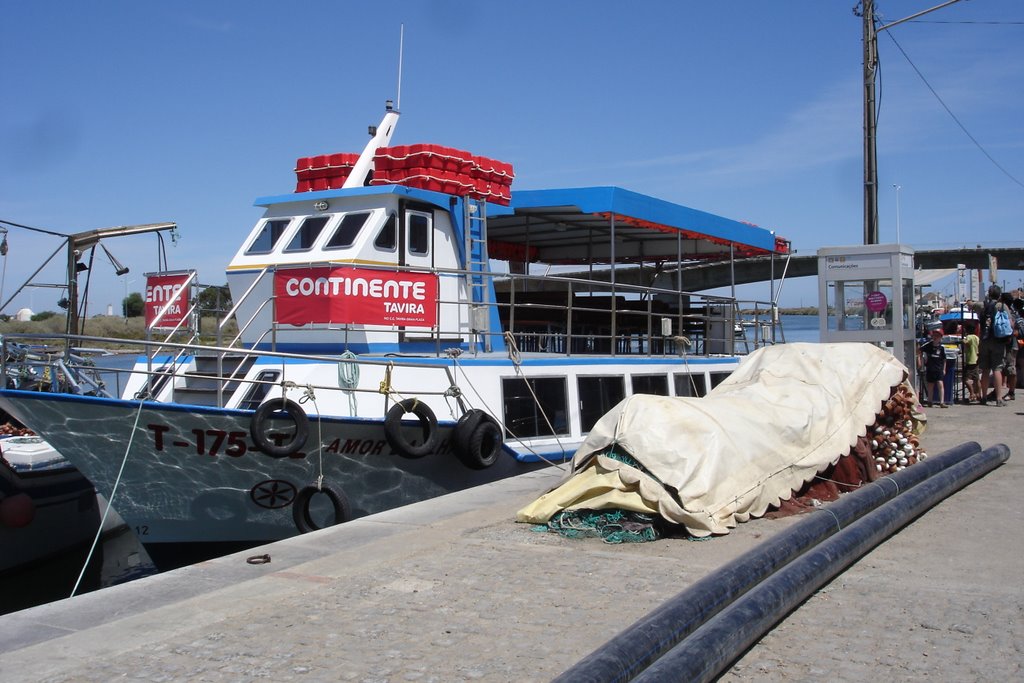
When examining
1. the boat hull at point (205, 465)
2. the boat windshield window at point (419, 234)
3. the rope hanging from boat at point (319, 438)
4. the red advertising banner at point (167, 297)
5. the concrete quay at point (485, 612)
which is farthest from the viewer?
the boat windshield window at point (419, 234)

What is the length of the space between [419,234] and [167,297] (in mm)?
2946

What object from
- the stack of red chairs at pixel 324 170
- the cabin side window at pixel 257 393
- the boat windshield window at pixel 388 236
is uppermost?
the stack of red chairs at pixel 324 170

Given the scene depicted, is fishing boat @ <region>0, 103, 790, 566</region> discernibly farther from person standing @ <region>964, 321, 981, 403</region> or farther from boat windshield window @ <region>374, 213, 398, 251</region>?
person standing @ <region>964, 321, 981, 403</region>

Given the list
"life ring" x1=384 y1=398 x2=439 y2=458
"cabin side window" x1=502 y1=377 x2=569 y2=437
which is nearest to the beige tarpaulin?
"life ring" x1=384 y1=398 x2=439 y2=458

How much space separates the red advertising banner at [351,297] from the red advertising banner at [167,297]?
121cm

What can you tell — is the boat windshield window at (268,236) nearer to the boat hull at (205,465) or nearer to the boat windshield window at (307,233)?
the boat windshield window at (307,233)

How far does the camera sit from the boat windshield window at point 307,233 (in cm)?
1116

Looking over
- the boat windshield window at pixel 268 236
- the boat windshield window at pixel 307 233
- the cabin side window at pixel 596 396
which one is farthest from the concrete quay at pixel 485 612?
the boat windshield window at pixel 268 236

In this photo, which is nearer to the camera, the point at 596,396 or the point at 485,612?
the point at 485,612

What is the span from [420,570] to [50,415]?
3893 mm

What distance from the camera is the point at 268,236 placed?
11.5 meters

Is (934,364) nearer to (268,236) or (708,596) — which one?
(268,236)

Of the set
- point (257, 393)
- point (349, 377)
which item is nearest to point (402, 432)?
point (349, 377)

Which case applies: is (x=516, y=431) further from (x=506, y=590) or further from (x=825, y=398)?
(x=506, y=590)
